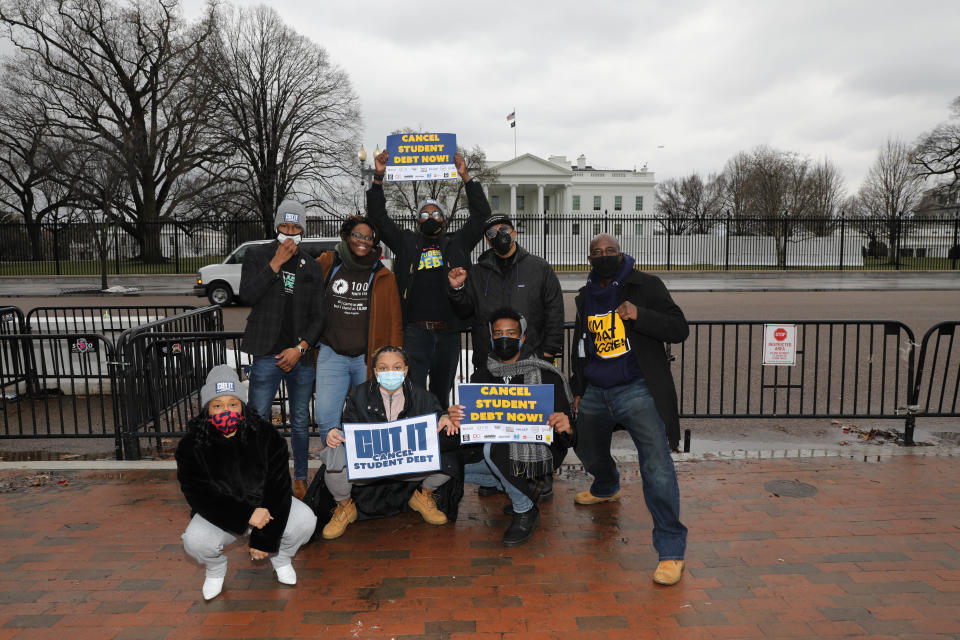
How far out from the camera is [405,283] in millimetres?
4719

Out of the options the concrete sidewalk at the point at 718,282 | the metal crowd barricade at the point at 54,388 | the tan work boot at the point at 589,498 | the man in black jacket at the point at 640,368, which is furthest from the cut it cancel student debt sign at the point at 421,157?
the concrete sidewalk at the point at 718,282

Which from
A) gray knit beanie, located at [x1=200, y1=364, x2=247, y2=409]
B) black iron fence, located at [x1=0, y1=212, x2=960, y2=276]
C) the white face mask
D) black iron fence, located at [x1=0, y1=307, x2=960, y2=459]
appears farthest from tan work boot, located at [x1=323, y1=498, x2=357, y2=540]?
black iron fence, located at [x1=0, y1=212, x2=960, y2=276]

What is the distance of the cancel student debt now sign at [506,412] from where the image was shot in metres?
3.89

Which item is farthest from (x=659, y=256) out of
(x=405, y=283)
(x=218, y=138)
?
(x=405, y=283)

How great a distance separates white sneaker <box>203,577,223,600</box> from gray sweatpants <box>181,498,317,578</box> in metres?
0.02

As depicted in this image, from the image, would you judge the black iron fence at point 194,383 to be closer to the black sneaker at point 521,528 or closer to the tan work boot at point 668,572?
the black sneaker at point 521,528

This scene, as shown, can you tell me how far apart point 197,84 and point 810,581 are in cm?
3609

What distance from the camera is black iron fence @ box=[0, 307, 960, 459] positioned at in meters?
5.78

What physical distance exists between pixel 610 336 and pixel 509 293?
82 cm

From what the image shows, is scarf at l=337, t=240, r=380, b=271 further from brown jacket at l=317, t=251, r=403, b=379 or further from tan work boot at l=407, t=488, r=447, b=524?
tan work boot at l=407, t=488, r=447, b=524

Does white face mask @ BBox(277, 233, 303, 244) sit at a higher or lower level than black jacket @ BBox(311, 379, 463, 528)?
higher

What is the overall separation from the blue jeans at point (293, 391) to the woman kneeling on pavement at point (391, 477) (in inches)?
26.8

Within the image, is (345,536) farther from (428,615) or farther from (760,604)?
(760,604)

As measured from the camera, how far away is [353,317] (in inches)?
175
